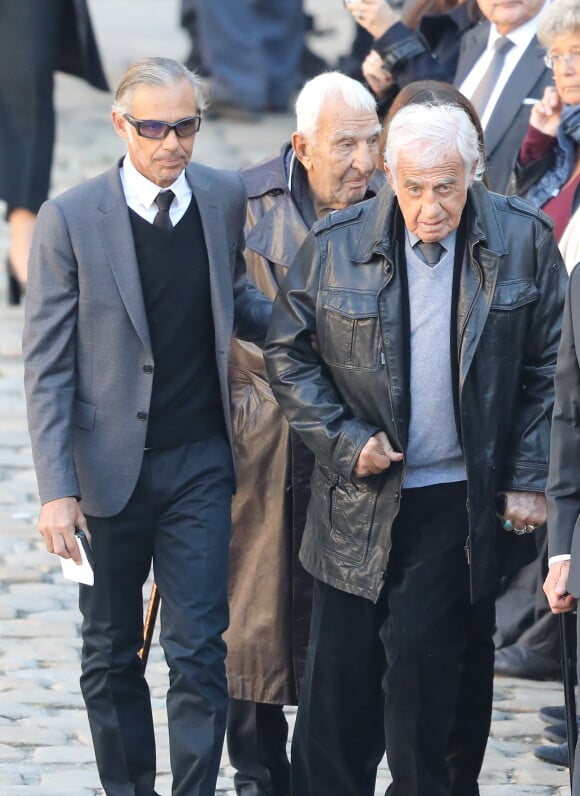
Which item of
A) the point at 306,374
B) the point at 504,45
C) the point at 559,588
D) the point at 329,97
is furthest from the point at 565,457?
the point at 504,45

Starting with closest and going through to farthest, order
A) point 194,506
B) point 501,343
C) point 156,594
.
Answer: point 501,343
point 194,506
point 156,594

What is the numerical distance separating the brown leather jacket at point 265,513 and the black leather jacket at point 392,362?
1.49 feet

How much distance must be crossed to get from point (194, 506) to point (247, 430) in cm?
47

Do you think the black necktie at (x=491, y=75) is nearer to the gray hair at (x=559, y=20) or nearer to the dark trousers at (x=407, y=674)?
the gray hair at (x=559, y=20)

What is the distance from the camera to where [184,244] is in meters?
4.71

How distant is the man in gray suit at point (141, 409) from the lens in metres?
4.60

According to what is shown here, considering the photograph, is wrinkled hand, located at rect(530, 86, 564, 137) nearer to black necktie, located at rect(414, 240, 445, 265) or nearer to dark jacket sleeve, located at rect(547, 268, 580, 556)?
black necktie, located at rect(414, 240, 445, 265)

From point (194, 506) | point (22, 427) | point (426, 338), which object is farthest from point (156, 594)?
point (22, 427)

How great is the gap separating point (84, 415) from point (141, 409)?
6.5 inches

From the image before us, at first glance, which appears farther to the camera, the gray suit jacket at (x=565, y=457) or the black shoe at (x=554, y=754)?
the black shoe at (x=554, y=754)

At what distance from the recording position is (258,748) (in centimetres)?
522

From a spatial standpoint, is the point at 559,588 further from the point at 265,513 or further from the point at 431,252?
the point at 265,513

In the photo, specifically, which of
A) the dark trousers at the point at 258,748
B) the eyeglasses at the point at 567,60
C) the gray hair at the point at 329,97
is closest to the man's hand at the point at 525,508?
the dark trousers at the point at 258,748

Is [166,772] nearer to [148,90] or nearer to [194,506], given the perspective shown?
[194,506]
